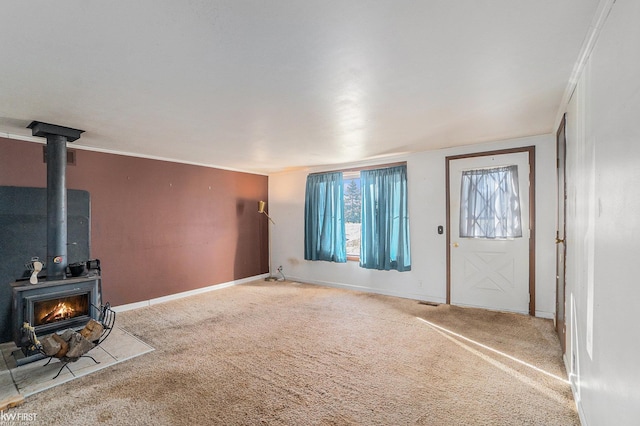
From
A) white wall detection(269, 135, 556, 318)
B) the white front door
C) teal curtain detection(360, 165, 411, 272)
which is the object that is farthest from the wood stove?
the white front door

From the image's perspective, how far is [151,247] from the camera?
4.53 meters

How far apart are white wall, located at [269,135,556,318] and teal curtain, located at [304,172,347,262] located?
22 cm

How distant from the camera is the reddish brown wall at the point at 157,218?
3.89m

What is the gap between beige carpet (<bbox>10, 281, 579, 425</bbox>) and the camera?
198cm

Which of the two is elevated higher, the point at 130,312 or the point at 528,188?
the point at 528,188

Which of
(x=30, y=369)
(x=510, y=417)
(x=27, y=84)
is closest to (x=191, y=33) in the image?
(x=27, y=84)

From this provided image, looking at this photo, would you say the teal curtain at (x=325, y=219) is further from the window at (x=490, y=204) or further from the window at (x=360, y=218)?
the window at (x=490, y=204)

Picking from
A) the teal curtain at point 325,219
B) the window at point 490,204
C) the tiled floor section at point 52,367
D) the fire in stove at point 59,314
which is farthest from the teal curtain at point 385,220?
the fire in stove at point 59,314

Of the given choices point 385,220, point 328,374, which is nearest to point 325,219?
point 385,220

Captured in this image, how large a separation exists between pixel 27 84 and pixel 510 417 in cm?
399

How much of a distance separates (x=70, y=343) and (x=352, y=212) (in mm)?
4130

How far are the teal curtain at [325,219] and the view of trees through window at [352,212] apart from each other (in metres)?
0.15

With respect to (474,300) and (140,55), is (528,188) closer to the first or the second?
(474,300)

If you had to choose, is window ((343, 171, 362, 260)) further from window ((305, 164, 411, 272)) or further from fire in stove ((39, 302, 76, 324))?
fire in stove ((39, 302, 76, 324))
